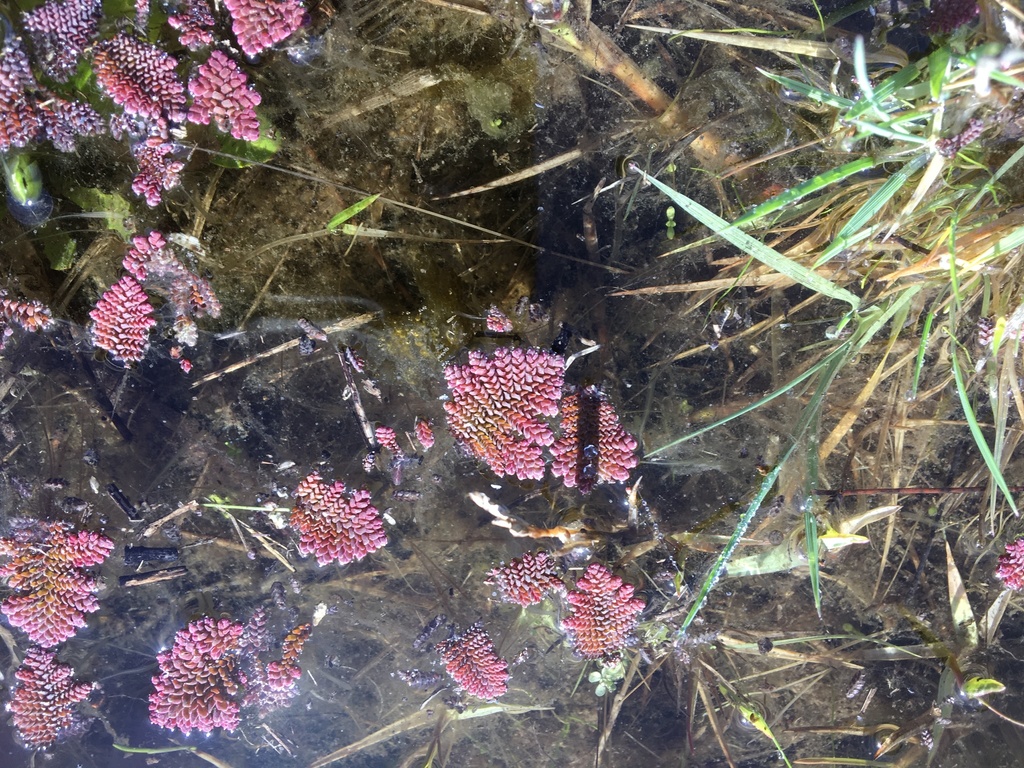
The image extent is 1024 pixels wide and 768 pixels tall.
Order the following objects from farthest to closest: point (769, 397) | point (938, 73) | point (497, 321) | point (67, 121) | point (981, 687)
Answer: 1. point (981, 687)
2. point (497, 321)
3. point (67, 121)
4. point (769, 397)
5. point (938, 73)

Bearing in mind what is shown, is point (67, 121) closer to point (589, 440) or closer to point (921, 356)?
point (589, 440)

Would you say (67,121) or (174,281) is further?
(174,281)

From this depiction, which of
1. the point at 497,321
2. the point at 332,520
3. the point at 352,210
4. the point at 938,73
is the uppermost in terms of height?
the point at 938,73

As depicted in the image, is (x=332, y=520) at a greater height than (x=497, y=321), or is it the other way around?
Answer: (x=497, y=321)

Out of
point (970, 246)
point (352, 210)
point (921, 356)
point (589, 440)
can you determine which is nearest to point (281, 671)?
point (589, 440)

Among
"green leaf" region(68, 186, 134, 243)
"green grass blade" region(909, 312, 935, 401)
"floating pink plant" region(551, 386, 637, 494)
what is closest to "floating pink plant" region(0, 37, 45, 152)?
"green leaf" region(68, 186, 134, 243)

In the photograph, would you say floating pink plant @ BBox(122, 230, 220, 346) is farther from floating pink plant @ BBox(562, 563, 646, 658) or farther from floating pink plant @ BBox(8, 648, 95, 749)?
floating pink plant @ BBox(562, 563, 646, 658)

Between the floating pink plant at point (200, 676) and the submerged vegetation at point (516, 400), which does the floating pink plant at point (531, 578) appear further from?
the floating pink plant at point (200, 676)
